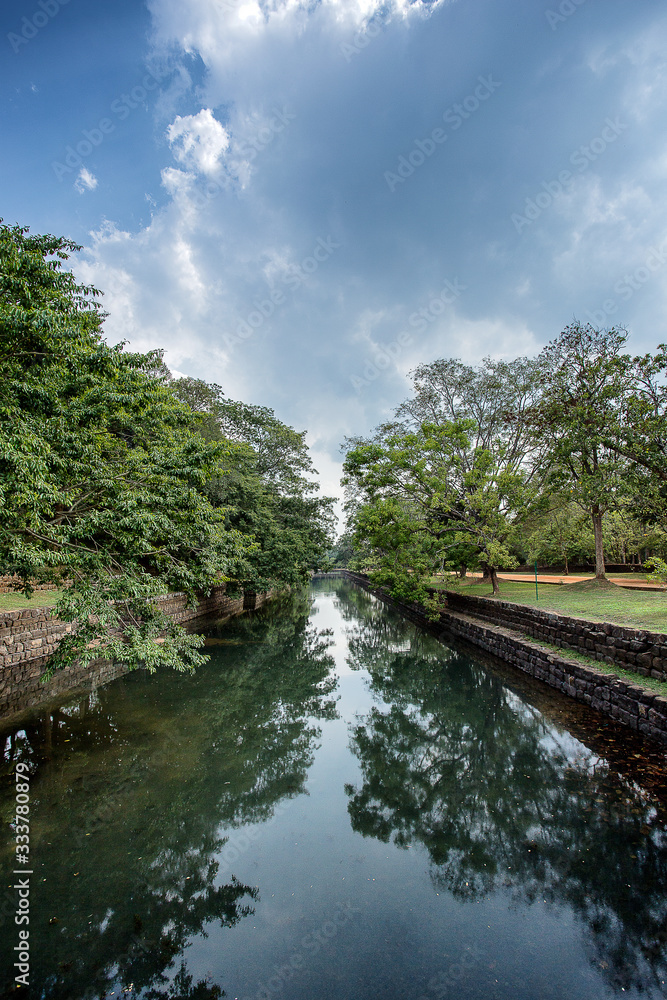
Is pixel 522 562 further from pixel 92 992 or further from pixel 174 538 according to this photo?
pixel 92 992

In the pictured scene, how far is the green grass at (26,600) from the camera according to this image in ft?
34.4

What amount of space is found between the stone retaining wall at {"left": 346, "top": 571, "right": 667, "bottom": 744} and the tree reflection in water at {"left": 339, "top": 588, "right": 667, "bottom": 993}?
0.95m

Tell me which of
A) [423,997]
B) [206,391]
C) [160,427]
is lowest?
[423,997]

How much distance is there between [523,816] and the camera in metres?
4.63

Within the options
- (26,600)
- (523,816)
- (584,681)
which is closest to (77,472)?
(523,816)

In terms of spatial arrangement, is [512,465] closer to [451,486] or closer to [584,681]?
[451,486]

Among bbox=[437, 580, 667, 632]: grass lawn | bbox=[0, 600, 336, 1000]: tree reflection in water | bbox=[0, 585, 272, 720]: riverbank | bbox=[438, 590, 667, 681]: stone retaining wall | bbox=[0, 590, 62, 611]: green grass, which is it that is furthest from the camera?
bbox=[0, 590, 62, 611]: green grass

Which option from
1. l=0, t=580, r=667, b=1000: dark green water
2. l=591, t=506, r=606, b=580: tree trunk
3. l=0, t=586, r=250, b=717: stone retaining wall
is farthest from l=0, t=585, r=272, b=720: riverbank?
l=591, t=506, r=606, b=580: tree trunk

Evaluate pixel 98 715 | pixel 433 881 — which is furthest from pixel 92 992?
pixel 98 715

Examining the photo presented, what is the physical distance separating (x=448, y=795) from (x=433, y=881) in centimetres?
153

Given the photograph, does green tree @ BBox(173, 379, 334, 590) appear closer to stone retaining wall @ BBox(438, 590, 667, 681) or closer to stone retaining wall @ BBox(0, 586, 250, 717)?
stone retaining wall @ BBox(0, 586, 250, 717)

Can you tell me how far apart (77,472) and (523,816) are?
22.5 ft

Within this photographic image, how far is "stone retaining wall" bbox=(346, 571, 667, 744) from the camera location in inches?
238

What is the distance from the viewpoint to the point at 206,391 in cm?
2278
